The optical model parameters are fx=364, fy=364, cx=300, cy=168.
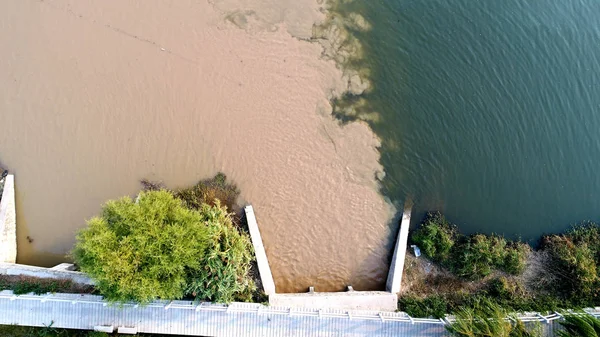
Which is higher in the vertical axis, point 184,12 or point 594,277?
point 184,12

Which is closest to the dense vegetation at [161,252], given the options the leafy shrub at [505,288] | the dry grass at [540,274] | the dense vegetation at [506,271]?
the dense vegetation at [506,271]

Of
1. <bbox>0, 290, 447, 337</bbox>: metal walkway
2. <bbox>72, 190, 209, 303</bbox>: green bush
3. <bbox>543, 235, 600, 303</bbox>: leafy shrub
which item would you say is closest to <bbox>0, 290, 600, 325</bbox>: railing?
<bbox>0, 290, 447, 337</bbox>: metal walkway

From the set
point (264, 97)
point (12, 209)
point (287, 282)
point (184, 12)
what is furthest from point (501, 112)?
point (12, 209)

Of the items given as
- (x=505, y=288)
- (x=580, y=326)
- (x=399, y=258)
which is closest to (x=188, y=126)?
(x=399, y=258)

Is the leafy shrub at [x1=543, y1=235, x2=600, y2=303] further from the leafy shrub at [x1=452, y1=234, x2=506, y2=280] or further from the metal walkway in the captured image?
the metal walkway

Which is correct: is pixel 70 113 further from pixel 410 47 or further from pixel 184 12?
pixel 410 47

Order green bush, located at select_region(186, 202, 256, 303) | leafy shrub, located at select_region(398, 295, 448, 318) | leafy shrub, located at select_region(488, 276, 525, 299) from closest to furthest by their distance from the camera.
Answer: green bush, located at select_region(186, 202, 256, 303) → leafy shrub, located at select_region(398, 295, 448, 318) → leafy shrub, located at select_region(488, 276, 525, 299)
